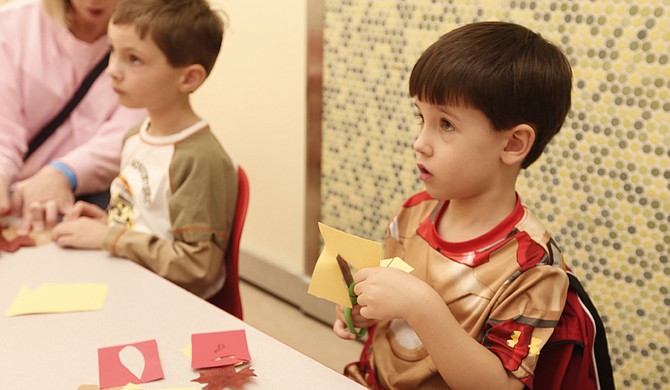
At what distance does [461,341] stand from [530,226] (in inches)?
9.4

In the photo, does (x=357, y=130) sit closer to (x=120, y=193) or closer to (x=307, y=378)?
(x=120, y=193)

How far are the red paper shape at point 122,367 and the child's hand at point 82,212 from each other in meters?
0.61

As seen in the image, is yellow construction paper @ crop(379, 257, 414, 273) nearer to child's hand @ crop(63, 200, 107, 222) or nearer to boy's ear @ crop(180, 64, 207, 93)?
boy's ear @ crop(180, 64, 207, 93)

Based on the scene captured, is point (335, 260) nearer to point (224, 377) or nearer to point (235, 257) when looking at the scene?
point (224, 377)

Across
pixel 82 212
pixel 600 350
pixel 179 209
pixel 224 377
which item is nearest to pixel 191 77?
pixel 179 209

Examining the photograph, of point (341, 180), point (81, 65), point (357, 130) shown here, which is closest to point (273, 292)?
point (341, 180)

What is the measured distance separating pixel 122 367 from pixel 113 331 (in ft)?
0.41

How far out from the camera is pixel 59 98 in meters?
2.05

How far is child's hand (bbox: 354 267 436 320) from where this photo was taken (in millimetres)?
1077

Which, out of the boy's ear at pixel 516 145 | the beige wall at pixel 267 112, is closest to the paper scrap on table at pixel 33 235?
the boy's ear at pixel 516 145

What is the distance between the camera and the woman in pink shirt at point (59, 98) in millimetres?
1920

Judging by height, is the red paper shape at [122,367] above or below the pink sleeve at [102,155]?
below

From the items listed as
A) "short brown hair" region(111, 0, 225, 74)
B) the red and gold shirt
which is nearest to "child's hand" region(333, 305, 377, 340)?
the red and gold shirt

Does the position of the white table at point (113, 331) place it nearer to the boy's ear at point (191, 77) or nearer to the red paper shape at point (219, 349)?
the red paper shape at point (219, 349)
